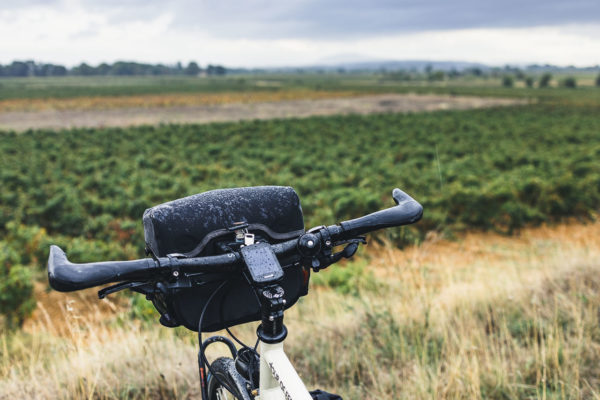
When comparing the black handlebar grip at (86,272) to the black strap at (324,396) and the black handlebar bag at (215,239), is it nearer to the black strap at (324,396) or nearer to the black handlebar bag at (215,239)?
the black handlebar bag at (215,239)

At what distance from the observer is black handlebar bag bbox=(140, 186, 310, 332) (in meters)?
1.16

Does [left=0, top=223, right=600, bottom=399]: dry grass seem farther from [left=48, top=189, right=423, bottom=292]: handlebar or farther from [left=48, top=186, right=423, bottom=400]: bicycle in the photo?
[left=48, top=189, right=423, bottom=292]: handlebar

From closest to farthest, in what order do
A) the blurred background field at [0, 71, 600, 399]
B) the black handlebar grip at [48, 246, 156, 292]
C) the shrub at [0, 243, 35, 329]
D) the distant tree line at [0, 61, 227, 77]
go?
the black handlebar grip at [48, 246, 156, 292], the blurred background field at [0, 71, 600, 399], the shrub at [0, 243, 35, 329], the distant tree line at [0, 61, 227, 77]

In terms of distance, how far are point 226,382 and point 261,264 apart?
584 mm

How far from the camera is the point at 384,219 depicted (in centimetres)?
129

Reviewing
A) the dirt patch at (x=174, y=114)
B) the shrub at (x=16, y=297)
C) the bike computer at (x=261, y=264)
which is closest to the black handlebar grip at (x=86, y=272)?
the bike computer at (x=261, y=264)

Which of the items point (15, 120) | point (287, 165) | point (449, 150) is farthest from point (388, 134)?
point (15, 120)

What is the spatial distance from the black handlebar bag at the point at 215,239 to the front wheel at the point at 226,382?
0.19 metres

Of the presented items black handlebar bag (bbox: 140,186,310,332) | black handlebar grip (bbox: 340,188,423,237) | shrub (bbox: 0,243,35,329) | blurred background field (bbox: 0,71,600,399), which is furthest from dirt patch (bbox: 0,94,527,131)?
black handlebar grip (bbox: 340,188,423,237)

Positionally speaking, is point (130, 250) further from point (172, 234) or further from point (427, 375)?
point (172, 234)

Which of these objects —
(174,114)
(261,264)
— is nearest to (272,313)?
(261,264)

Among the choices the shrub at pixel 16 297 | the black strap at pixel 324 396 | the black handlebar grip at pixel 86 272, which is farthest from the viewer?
the shrub at pixel 16 297

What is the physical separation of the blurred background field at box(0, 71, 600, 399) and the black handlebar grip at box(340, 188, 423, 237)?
1.19 metres

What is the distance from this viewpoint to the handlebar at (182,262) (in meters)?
0.93
